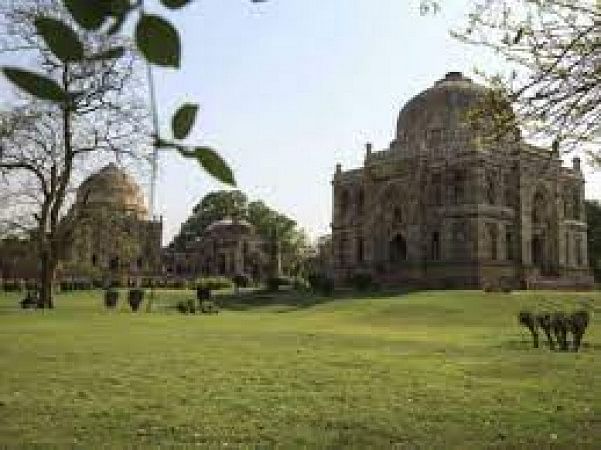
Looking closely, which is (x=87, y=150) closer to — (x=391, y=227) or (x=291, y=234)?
(x=391, y=227)

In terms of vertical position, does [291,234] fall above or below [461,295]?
above

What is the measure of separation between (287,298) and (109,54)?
4453 cm

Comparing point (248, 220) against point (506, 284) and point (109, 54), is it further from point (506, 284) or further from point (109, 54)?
point (109, 54)

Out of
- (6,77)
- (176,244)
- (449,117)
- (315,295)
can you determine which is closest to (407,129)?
(449,117)

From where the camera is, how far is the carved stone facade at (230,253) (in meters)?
70.8

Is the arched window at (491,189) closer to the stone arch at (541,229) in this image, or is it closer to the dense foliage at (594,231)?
the stone arch at (541,229)

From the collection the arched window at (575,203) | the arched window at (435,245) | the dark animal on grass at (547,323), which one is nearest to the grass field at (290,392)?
the dark animal on grass at (547,323)

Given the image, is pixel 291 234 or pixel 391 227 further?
pixel 291 234

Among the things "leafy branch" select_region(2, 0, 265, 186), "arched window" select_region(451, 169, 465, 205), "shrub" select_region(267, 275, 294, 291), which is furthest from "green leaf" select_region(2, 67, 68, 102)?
"arched window" select_region(451, 169, 465, 205)

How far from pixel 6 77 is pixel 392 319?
107 feet

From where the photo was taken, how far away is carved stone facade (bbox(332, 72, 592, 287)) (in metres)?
49.6

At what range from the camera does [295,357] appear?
1362 centimetres

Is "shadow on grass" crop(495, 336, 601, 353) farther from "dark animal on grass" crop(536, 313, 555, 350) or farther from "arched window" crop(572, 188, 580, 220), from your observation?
"arched window" crop(572, 188, 580, 220)

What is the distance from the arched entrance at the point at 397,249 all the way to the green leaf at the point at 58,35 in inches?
2125
